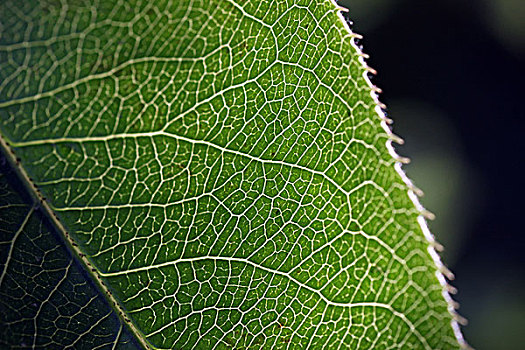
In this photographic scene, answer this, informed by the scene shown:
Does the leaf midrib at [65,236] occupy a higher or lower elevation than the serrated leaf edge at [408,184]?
lower

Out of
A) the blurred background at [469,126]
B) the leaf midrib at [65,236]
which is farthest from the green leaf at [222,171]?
the blurred background at [469,126]

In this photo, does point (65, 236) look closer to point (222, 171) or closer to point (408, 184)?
point (222, 171)

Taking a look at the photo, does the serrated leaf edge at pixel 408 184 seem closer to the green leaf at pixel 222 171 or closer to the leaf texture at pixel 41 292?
the green leaf at pixel 222 171

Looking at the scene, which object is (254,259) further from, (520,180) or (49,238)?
(520,180)

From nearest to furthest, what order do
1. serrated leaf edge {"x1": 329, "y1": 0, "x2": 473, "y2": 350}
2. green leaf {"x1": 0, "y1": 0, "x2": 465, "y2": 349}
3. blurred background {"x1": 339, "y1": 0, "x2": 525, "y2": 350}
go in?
green leaf {"x1": 0, "y1": 0, "x2": 465, "y2": 349}
serrated leaf edge {"x1": 329, "y1": 0, "x2": 473, "y2": 350}
blurred background {"x1": 339, "y1": 0, "x2": 525, "y2": 350}

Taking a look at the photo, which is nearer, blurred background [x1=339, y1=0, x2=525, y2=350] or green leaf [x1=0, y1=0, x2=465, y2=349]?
green leaf [x1=0, y1=0, x2=465, y2=349]

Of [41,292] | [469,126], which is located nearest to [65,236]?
[41,292]

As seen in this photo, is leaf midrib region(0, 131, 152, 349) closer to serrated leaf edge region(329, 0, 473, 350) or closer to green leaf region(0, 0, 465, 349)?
green leaf region(0, 0, 465, 349)

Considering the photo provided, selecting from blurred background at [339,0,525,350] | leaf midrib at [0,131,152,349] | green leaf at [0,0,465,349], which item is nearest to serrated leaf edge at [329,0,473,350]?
green leaf at [0,0,465,349]
